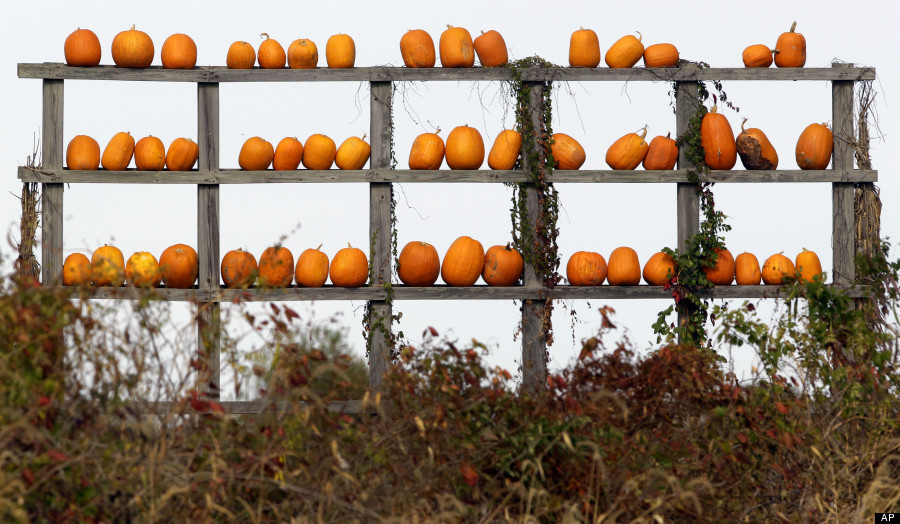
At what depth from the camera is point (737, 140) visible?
7.52 metres

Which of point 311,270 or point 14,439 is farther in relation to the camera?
point 311,270

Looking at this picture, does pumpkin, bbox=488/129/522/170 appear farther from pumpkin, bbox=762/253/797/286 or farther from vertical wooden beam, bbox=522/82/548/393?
pumpkin, bbox=762/253/797/286

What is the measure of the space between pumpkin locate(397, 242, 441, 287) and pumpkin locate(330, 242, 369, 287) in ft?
0.90

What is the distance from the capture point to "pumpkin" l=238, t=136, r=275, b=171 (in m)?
7.23

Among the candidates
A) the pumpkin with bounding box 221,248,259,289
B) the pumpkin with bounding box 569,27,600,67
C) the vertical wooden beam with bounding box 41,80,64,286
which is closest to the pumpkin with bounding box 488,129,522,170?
the pumpkin with bounding box 569,27,600,67

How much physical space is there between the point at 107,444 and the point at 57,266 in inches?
160

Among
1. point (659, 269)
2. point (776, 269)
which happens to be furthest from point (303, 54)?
point (776, 269)

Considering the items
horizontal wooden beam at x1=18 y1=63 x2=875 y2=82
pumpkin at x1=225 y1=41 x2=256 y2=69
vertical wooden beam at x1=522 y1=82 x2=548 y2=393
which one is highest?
pumpkin at x1=225 y1=41 x2=256 y2=69

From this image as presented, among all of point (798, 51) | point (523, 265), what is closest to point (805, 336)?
point (523, 265)

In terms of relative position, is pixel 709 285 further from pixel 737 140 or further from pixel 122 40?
pixel 122 40

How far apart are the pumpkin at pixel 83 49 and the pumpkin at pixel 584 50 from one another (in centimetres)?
367

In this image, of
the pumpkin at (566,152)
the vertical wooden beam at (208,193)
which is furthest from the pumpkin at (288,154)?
the pumpkin at (566,152)

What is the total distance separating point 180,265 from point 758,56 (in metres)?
4.82

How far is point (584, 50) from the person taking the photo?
735 cm
